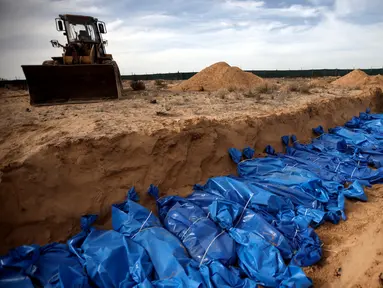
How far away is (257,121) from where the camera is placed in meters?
5.15

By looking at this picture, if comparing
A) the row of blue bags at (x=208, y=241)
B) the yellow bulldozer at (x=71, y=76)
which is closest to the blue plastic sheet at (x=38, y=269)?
the row of blue bags at (x=208, y=241)

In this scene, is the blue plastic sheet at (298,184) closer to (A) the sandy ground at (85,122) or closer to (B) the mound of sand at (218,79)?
(A) the sandy ground at (85,122)

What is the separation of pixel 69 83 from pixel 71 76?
19 cm

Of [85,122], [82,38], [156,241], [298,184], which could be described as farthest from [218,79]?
[156,241]

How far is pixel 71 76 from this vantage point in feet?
21.7

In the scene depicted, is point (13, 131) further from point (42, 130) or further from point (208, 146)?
point (208, 146)

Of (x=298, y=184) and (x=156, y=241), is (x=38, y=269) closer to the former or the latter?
(x=156, y=241)

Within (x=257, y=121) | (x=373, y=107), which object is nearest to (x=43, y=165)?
(x=257, y=121)

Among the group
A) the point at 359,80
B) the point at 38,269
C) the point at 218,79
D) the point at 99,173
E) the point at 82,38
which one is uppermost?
the point at 82,38

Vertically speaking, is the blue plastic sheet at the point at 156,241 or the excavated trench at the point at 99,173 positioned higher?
the excavated trench at the point at 99,173

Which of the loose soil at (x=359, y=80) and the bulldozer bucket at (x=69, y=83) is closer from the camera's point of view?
the bulldozer bucket at (x=69, y=83)

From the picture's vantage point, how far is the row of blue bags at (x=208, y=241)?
7.65ft

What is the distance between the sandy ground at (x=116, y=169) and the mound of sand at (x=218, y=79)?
763 centimetres

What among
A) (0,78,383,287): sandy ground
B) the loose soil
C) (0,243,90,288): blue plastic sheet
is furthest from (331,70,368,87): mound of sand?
(0,243,90,288): blue plastic sheet
